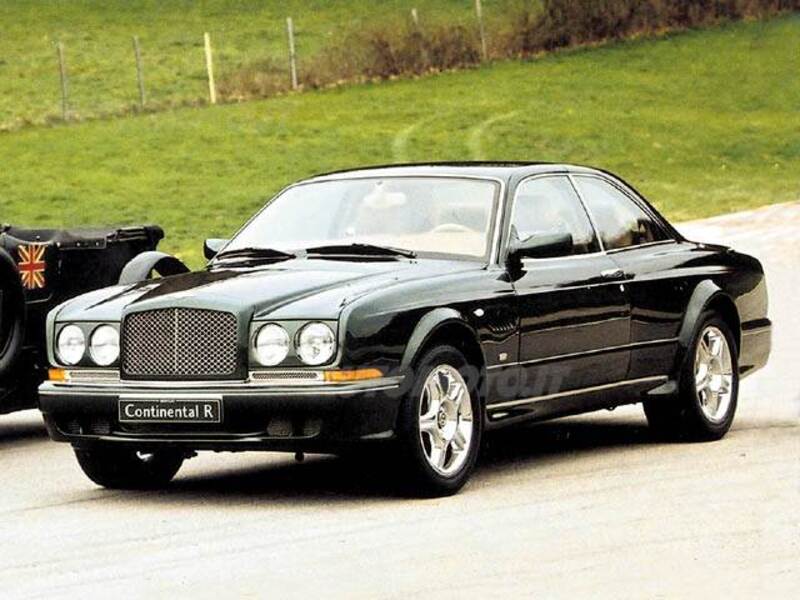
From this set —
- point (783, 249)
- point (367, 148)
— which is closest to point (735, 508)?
point (783, 249)

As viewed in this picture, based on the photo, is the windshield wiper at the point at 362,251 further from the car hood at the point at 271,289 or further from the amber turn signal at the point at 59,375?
the amber turn signal at the point at 59,375

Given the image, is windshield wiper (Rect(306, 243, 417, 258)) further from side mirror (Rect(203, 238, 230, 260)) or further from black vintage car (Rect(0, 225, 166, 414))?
black vintage car (Rect(0, 225, 166, 414))

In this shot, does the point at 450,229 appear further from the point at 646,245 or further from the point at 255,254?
the point at 646,245

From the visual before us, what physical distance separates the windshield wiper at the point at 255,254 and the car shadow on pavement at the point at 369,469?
3.59 feet

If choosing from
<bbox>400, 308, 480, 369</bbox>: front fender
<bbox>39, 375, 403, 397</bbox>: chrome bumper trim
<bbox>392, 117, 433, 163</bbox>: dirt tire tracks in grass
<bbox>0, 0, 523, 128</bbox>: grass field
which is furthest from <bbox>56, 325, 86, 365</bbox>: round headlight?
<bbox>0, 0, 523, 128</bbox>: grass field

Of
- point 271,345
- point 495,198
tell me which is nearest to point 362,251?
point 495,198

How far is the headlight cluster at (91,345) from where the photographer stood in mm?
10727

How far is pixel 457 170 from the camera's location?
1209cm

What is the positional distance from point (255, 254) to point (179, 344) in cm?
129

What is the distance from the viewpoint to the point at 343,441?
33.5 feet

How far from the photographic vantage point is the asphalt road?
27.2ft

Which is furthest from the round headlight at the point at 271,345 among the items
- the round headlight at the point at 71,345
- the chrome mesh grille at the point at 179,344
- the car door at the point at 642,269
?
the car door at the point at 642,269

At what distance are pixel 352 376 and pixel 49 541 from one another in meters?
1.54

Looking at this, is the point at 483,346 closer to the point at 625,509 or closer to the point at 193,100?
the point at 625,509
